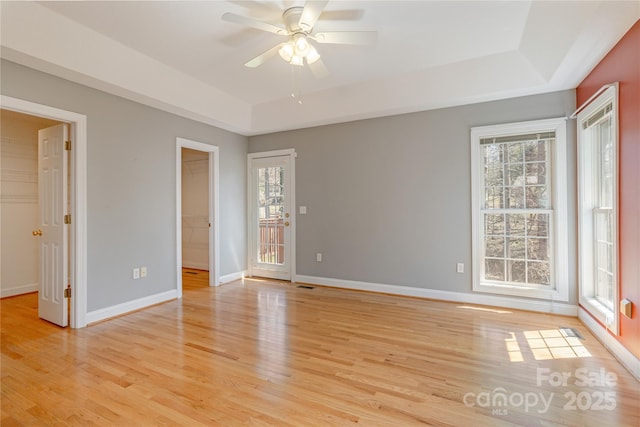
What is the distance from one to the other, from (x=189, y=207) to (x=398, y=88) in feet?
15.7

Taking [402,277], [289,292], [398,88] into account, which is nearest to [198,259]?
[289,292]

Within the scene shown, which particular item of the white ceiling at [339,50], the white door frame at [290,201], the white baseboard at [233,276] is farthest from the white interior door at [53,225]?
the white door frame at [290,201]

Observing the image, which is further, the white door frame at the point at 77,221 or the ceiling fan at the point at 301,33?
the white door frame at the point at 77,221

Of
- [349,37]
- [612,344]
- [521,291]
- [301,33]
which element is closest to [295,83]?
[301,33]

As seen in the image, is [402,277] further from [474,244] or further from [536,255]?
[536,255]

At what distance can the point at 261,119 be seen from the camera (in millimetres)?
4977

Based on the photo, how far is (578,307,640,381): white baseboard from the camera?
2164mm

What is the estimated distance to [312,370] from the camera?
226 centimetres

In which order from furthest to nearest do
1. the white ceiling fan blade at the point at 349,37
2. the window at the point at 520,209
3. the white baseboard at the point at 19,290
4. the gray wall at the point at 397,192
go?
1. the white baseboard at the point at 19,290
2. the gray wall at the point at 397,192
3. the window at the point at 520,209
4. the white ceiling fan blade at the point at 349,37

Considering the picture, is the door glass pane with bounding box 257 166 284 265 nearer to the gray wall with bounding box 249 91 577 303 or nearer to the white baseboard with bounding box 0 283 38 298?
the gray wall with bounding box 249 91 577 303

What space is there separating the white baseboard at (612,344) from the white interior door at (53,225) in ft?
16.3

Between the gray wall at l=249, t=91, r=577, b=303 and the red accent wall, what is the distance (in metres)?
1.00

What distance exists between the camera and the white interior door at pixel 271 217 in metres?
5.11

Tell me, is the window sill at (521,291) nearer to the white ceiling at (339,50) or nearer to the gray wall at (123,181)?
the white ceiling at (339,50)
